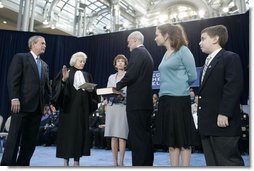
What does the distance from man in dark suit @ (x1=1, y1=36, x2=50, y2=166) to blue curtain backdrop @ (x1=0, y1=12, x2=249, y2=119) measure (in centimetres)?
453

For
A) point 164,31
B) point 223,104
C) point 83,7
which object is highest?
point 83,7

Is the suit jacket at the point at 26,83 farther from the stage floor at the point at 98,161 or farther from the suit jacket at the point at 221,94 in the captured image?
the suit jacket at the point at 221,94

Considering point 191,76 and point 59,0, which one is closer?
point 191,76

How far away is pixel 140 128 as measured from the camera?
2076mm

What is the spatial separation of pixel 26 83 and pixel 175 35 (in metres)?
1.38

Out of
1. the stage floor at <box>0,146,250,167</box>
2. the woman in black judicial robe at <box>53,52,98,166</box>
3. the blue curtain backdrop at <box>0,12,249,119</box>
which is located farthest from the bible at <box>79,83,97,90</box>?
the blue curtain backdrop at <box>0,12,249,119</box>

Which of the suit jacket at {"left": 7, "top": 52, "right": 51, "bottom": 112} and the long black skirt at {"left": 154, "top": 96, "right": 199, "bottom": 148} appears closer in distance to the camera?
the long black skirt at {"left": 154, "top": 96, "right": 199, "bottom": 148}

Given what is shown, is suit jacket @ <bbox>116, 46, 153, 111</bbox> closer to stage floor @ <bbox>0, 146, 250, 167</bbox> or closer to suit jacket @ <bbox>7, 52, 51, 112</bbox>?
suit jacket @ <bbox>7, 52, 51, 112</bbox>

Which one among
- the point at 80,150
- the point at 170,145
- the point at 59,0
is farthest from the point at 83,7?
the point at 170,145

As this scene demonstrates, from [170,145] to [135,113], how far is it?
40cm

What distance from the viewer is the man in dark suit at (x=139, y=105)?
2059 millimetres

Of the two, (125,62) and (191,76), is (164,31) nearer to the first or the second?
(191,76)

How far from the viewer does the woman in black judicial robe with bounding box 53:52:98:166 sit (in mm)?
2449

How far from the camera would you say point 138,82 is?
84.5 inches
